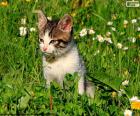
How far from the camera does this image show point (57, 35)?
19.8 feet

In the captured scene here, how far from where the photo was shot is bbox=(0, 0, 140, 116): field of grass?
4641 mm

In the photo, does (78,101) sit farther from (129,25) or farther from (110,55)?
(129,25)

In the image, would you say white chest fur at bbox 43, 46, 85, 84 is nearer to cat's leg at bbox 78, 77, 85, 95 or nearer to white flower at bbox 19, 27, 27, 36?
cat's leg at bbox 78, 77, 85, 95

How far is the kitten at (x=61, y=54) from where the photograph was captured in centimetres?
591

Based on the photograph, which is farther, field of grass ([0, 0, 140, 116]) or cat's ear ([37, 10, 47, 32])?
cat's ear ([37, 10, 47, 32])

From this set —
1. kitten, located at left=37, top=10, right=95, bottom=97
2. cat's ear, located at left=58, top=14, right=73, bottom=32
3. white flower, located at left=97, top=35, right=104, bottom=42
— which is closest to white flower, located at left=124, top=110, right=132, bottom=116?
kitten, located at left=37, top=10, right=95, bottom=97

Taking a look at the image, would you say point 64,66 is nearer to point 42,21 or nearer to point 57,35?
point 57,35

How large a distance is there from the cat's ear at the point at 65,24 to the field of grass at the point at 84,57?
570 millimetres

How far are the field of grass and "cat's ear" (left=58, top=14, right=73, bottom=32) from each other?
570 mm

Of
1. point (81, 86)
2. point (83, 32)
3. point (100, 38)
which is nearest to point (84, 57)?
Answer: point (100, 38)

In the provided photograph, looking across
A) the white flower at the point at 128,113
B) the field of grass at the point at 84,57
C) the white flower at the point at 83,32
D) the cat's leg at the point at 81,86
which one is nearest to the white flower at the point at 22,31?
the field of grass at the point at 84,57

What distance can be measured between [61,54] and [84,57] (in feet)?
2.90

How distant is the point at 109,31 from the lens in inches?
302

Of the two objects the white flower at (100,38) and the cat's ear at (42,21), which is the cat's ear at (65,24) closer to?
the cat's ear at (42,21)
